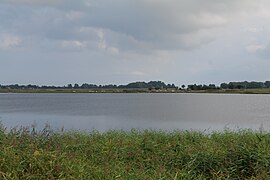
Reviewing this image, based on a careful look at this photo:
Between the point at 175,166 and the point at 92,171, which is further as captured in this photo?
the point at 175,166

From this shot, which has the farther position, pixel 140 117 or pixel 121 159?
pixel 140 117

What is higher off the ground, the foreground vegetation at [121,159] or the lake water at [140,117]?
the foreground vegetation at [121,159]

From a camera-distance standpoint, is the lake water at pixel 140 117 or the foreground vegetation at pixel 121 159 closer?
the foreground vegetation at pixel 121 159

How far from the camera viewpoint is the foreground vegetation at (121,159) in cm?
447

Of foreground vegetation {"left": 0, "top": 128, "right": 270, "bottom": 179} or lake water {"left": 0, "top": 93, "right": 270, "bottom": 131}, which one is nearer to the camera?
foreground vegetation {"left": 0, "top": 128, "right": 270, "bottom": 179}

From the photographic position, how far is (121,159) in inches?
238

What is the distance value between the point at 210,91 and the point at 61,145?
3138 inches

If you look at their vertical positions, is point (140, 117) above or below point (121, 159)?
below

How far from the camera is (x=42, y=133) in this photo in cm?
652

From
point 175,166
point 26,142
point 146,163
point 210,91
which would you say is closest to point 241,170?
point 175,166

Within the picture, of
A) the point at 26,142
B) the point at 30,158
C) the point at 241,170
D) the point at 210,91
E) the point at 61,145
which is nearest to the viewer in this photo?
the point at 30,158

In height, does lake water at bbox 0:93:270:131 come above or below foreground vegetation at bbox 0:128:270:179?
below

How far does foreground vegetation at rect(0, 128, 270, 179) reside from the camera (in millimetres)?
4473

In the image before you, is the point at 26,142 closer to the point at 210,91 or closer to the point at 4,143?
the point at 4,143
